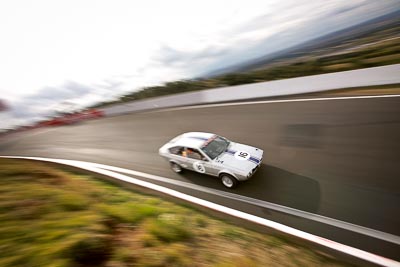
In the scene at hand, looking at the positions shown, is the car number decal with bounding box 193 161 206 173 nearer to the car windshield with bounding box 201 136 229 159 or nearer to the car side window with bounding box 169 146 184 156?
the car windshield with bounding box 201 136 229 159

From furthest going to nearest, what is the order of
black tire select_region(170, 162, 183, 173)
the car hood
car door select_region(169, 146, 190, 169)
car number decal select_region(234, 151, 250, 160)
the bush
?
black tire select_region(170, 162, 183, 173)
car door select_region(169, 146, 190, 169)
car number decal select_region(234, 151, 250, 160)
the car hood
the bush

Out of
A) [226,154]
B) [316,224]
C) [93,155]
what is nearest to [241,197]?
[226,154]

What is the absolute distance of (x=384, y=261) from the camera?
438 cm

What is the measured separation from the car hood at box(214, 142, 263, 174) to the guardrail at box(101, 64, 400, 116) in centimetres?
684

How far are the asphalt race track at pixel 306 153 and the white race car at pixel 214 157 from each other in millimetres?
443

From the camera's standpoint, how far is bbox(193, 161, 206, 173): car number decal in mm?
7644

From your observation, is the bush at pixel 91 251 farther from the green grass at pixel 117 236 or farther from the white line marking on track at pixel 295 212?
the white line marking on track at pixel 295 212

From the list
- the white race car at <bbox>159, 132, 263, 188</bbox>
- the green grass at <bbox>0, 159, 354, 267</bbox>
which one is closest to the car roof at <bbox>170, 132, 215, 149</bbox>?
the white race car at <bbox>159, 132, 263, 188</bbox>

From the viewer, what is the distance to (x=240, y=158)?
290 inches

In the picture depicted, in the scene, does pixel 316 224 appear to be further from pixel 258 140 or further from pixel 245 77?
pixel 245 77

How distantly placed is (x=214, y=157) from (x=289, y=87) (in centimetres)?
791

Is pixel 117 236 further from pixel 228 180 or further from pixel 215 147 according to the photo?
pixel 215 147

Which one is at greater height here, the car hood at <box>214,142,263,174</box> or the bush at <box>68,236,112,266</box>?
the car hood at <box>214,142,263,174</box>

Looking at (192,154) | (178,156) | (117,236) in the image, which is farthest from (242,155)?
(117,236)
